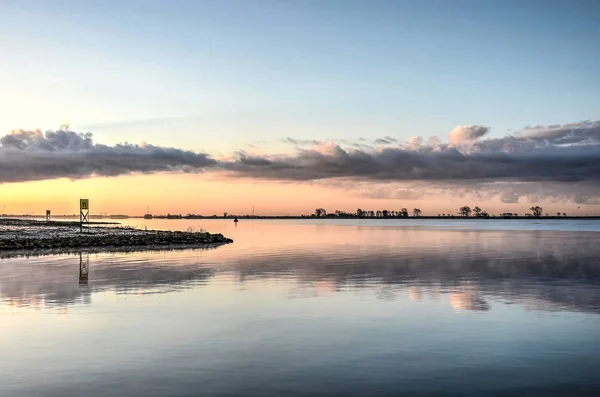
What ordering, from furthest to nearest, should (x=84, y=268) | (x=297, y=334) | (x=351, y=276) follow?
1. (x=84, y=268)
2. (x=351, y=276)
3. (x=297, y=334)

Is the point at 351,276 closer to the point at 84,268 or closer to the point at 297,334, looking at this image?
the point at 297,334

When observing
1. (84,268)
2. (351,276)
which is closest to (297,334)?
(351,276)

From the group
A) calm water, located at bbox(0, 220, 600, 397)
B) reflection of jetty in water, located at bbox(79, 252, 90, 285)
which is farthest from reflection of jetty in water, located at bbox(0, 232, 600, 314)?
calm water, located at bbox(0, 220, 600, 397)

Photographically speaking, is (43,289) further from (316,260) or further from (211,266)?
(316,260)

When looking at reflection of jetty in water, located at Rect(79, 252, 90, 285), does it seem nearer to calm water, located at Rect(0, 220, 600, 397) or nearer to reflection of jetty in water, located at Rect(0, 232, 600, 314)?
reflection of jetty in water, located at Rect(0, 232, 600, 314)

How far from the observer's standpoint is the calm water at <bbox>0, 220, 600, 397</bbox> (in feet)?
48.6

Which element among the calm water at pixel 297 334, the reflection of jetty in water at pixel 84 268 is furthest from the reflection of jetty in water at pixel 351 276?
the calm water at pixel 297 334

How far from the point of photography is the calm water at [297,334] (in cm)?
1483

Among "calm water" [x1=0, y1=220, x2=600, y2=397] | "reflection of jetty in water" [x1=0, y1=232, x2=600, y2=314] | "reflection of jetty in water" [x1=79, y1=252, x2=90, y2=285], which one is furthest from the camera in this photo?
"reflection of jetty in water" [x1=79, y1=252, x2=90, y2=285]

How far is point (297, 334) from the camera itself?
2102cm

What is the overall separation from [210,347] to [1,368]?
20.2 ft

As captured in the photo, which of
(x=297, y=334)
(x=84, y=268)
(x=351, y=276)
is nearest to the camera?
(x=297, y=334)

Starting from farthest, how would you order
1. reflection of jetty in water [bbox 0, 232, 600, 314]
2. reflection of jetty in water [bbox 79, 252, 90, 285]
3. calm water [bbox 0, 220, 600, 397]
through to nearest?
reflection of jetty in water [bbox 79, 252, 90, 285] < reflection of jetty in water [bbox 0, 232, 600, 314] < calm water [bbox 0, 220, 600, 397]

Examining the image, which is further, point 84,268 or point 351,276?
point 84,268
